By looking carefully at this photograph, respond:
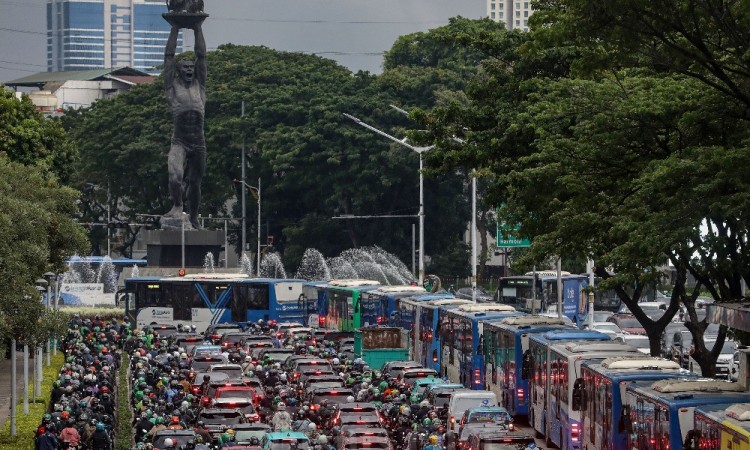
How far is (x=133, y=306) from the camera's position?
73.4 meters

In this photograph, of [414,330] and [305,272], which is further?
[305,272]

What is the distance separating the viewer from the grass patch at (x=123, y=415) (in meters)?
38.8

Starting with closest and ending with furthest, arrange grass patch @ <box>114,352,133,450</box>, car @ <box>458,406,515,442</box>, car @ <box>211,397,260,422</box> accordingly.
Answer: car @ <box>458,406,515,442</box> < car @ <box>211,397,260,422</box> < grass patch @ <box>114,352,133,450</box>

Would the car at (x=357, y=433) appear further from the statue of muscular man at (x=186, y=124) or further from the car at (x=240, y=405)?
the statue of muscular man at (x=186, y=124)

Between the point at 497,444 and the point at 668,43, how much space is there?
7451 millimetres

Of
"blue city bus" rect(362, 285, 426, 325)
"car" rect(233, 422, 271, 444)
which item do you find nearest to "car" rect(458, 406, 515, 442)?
"car" rect(233, 422, 271, 444)

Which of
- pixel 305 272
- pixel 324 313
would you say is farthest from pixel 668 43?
pixel 305 272

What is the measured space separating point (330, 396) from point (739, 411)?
61.1 feet

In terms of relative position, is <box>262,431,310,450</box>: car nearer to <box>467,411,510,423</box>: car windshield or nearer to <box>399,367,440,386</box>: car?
<box>467,411,510,423</box>: car windshield

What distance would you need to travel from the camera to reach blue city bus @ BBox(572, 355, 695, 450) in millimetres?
27516

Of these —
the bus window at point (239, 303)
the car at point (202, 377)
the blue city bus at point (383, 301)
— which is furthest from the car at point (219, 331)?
the car at point (202, 377)

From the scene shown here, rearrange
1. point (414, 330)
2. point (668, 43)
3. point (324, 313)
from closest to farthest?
1. point (668, 43)
2. point (414, 330)
3. point (324, 313)

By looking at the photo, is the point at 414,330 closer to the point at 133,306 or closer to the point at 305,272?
the point at 133,306

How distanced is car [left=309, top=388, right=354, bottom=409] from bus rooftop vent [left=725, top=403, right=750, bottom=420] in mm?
17658
